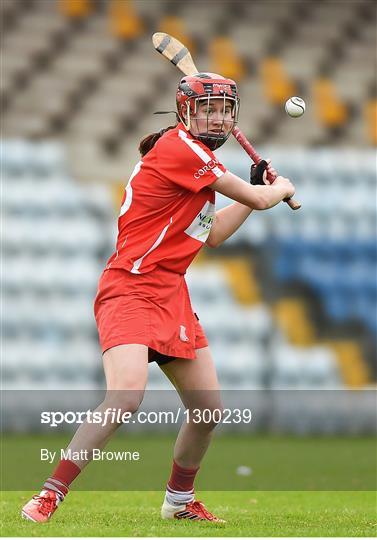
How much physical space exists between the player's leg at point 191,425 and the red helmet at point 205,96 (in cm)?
90

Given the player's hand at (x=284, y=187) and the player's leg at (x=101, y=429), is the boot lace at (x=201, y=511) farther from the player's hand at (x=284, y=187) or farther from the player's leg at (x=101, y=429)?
the player's hand at (x=284, y=187)

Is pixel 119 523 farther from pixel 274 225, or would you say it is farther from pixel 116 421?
pixel 274 225

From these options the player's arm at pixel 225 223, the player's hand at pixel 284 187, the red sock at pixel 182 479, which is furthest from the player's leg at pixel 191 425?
the player's hand at pixel 284 187

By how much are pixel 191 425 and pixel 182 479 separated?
255 mm

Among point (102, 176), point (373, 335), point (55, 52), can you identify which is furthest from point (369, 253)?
point (55, 52)

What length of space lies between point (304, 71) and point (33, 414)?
6.29m

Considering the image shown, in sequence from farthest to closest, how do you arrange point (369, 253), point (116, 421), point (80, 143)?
point (80, 143)
point (369, 253)
point (116, 421)

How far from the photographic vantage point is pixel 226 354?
1084 cm

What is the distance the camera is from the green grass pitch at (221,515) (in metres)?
4.45

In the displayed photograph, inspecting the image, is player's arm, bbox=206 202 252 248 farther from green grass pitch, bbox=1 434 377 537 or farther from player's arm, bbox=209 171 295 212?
green grass pitch, bbox=1 434 377 537

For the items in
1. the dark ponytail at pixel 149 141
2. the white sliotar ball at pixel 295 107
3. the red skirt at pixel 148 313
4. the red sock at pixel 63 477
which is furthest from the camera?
the white sliotar ball at pixel 295 107

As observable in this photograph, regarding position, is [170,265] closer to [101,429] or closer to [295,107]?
[101,429]

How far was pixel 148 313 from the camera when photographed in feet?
15.5

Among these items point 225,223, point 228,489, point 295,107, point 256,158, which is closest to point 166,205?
point 225,223
